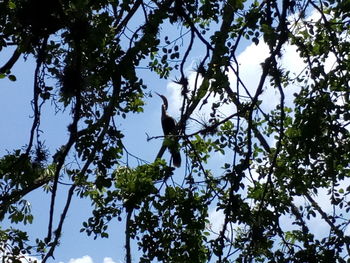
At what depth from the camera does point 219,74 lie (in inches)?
148

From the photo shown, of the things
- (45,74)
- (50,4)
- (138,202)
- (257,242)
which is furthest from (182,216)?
(50,4)

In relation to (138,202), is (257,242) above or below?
below

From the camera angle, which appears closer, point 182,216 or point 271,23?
point 271,23

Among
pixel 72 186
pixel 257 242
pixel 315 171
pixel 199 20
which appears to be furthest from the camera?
pixel 199 20

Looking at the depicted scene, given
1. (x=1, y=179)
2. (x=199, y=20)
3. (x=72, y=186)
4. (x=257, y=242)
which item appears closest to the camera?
(x=72, y=186)

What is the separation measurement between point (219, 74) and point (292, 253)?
3.73 ft

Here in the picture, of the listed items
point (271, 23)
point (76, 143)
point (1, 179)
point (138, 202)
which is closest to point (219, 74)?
point (271, 23)

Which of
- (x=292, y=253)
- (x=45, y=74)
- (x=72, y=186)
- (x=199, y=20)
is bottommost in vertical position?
(x=292, y=253)

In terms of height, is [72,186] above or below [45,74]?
below

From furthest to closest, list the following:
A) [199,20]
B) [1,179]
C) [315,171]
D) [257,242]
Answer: [199,20], [315,171], [1,179], [257,242]

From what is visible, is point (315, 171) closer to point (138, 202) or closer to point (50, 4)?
point (138, 202)

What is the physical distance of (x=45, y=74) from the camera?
A: 408 cm

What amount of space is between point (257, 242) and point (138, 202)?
37.2 inches

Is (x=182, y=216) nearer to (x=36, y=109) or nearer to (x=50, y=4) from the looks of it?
(x=36, y=109)
